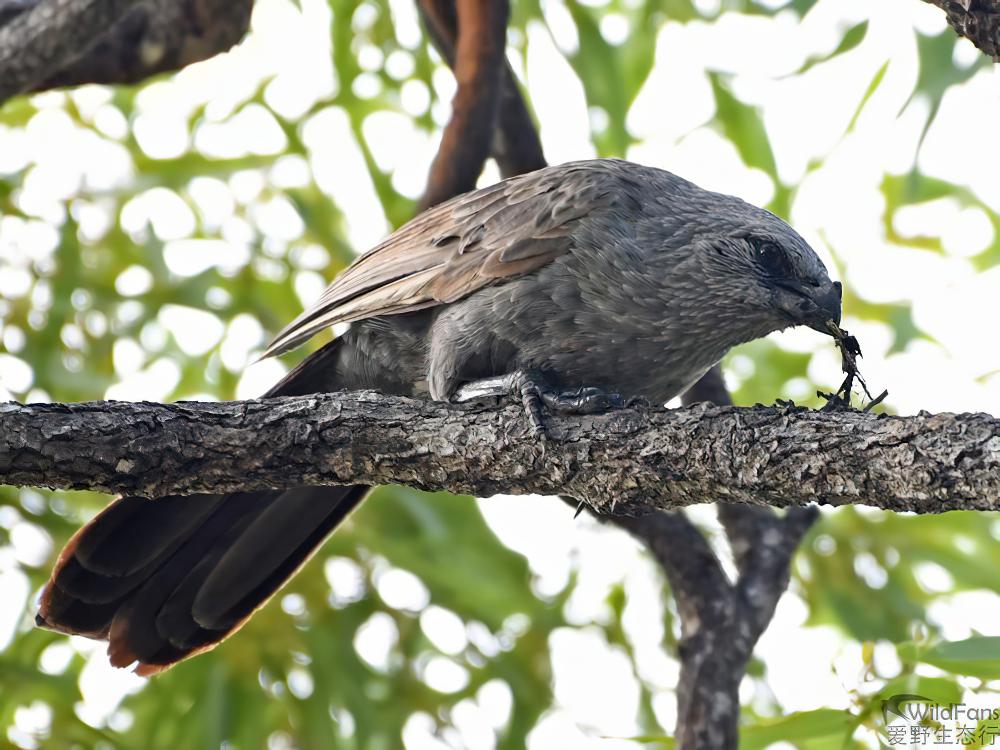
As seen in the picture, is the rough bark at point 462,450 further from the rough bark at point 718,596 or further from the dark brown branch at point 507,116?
the dark brown branch at point 507,116

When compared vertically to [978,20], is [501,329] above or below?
below

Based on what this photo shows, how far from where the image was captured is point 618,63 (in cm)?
544

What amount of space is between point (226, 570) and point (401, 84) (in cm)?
305

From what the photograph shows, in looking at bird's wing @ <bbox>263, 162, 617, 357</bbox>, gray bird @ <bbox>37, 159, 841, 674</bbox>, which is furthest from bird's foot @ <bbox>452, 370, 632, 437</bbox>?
bird's wing @ <bbox>263, 162, 617, 357</bbox>

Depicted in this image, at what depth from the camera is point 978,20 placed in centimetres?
267

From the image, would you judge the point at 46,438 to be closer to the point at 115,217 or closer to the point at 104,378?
the point at 104,378

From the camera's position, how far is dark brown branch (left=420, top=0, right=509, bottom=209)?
433 cm

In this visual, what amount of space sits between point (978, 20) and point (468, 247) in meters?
1.75

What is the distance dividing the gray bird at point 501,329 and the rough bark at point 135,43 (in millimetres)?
1466

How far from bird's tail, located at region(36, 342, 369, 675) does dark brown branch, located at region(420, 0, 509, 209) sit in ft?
3.21

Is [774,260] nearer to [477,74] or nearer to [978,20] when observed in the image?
[978,20]

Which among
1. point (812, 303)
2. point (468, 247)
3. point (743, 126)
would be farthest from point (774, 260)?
point (743, 126)

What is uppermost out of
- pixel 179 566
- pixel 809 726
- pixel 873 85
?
pixel 873 85

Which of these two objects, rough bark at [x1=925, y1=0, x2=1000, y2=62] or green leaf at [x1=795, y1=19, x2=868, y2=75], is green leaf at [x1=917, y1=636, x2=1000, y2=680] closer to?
rough bark at [x1=925, y1=0, x2=1000, y2=62]
